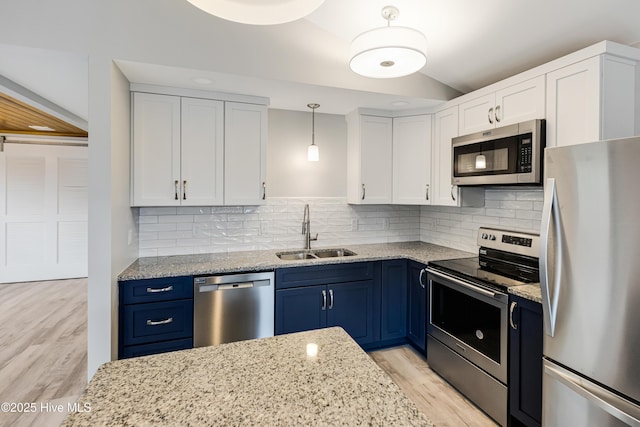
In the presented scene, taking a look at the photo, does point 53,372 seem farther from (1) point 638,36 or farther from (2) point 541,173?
(1) point 638,36

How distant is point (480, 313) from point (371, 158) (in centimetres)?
172

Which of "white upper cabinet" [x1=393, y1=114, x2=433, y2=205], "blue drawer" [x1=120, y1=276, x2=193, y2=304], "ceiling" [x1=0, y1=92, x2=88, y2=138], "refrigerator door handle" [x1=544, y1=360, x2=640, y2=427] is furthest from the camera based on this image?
"ceiling" [x1=0, y1=92, x2=88, y2=138]

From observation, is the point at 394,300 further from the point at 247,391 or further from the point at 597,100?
the point at 247,391

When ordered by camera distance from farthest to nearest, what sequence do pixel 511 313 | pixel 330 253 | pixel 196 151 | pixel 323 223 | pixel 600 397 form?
pixel 323 223, pixel 330 253, pixel 196 151, pixel 511 313, pixel 600 397

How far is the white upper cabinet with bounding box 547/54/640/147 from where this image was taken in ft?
5.95

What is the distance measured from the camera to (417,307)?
2.90 metres

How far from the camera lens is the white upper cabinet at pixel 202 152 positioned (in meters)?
2.66

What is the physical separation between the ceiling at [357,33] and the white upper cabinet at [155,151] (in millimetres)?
177

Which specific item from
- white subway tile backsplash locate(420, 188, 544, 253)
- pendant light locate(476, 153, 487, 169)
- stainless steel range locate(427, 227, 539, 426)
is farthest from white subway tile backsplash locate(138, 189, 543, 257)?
pendant light locate(476, 153, 487, 169)

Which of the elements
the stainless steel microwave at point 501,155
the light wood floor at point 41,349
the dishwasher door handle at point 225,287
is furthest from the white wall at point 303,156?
the light wood floor at point 41,349

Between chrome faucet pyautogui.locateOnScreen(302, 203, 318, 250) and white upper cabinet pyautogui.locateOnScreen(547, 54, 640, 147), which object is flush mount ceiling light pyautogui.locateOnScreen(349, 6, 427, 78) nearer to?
white upper cabinet pyautogui.locateOnScreen(547, 54, 640, 147)

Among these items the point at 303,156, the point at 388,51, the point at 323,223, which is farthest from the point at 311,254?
the point at 388,51

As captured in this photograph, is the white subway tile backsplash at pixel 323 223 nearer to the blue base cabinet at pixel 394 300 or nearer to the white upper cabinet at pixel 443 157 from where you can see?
the white upper cabinet at pixel 443 157

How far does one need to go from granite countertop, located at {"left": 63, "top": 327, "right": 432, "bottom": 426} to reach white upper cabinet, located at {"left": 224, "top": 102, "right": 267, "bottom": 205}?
72.1 inches
